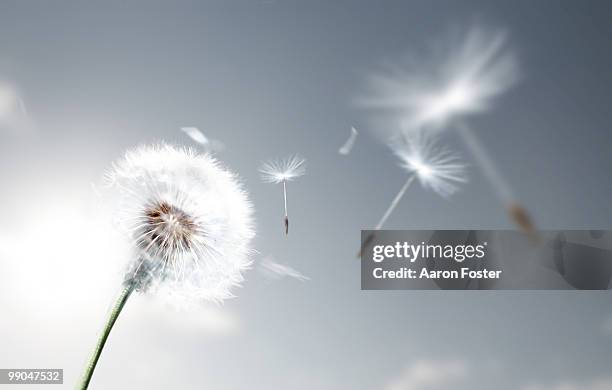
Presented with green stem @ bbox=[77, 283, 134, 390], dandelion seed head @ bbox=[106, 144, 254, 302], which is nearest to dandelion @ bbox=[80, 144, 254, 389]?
dandelion seed head @ bbox=[106, 144, 254, 302]

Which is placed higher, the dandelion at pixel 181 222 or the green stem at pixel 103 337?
the dandelion at pixel 181 222

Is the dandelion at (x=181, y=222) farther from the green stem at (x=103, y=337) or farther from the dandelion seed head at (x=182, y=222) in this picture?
the green stem at (x=103, y=337)

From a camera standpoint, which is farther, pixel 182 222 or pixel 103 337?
pixel 182 222

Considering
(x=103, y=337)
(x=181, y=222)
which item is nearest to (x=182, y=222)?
(x=181, y=222)

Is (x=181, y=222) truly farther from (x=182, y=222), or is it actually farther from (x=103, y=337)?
(x=103, y=337)

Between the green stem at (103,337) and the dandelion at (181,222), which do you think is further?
the dandelion at (181,222)

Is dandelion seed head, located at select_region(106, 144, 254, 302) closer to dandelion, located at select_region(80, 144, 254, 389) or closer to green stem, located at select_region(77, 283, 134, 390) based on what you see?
dandelion, located at select_region(80, 144, 254, 389)

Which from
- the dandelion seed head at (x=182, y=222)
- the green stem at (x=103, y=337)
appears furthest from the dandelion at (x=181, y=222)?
the green stem at (x=103, y=337)

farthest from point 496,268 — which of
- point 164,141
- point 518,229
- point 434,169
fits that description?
point 164,141
